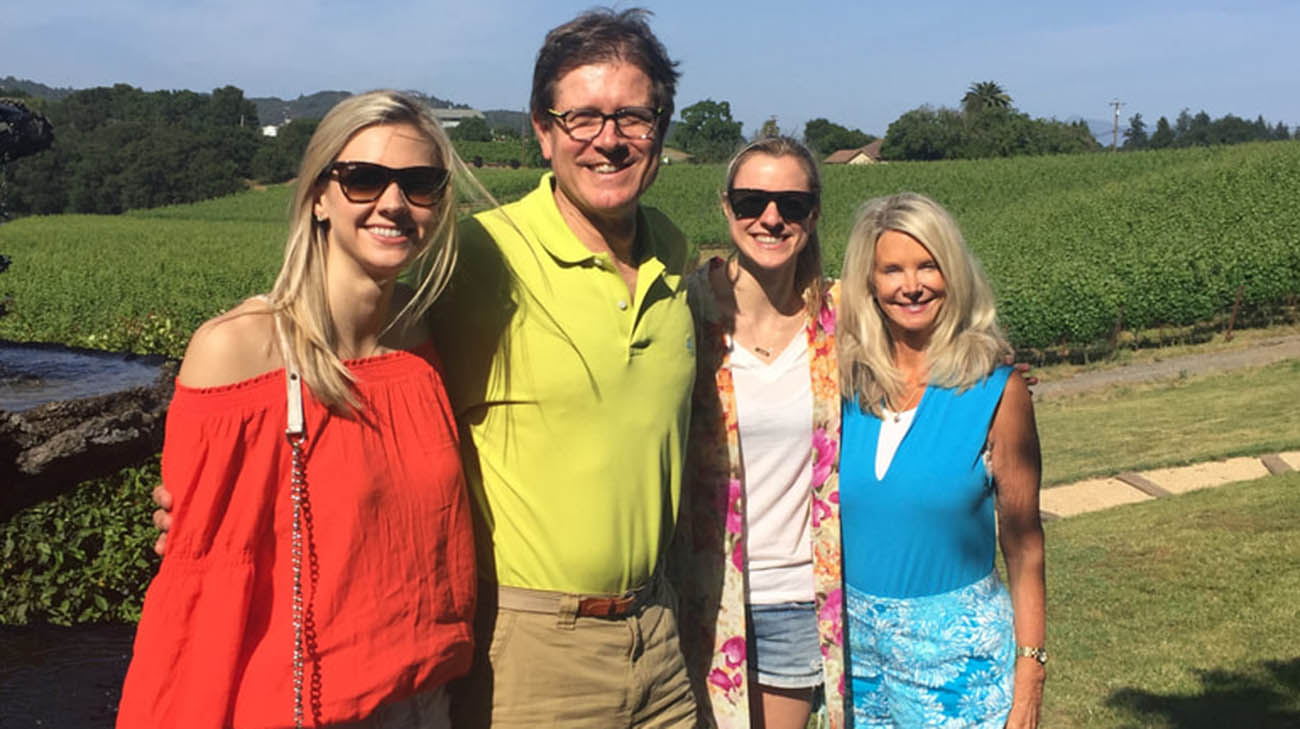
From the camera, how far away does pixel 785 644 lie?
326cm

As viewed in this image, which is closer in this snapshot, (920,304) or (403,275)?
(403,275)

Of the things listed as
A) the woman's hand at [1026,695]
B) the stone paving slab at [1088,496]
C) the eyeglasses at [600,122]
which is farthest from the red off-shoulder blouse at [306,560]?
the stone paving slab at [1088,496]

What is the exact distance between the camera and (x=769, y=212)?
320 centimetres

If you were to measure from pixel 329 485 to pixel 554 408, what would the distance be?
0.61 meters

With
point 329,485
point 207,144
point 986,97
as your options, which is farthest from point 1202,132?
point 329,485

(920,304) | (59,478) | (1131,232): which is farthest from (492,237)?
(1131,232)

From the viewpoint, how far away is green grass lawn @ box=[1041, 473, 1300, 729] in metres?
5.79

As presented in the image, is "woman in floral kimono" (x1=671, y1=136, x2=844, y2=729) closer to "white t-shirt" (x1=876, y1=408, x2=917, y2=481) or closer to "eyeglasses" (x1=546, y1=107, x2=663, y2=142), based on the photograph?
"white t-shirt" (x1=876, y1=408, x2=917, y2=481)

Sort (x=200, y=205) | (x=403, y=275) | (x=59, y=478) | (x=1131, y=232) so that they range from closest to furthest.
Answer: (x=403, y=275)
(x=59, y=478)
(x=1131, y=232)
(x=200, y=205)

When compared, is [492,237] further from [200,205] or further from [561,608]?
[200,205]

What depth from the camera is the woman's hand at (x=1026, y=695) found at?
9.73ft

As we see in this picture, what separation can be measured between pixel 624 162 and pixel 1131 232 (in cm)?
3281

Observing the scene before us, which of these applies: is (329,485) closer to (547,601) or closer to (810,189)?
(547,601)

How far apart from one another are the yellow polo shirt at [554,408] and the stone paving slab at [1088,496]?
27.6 ft
